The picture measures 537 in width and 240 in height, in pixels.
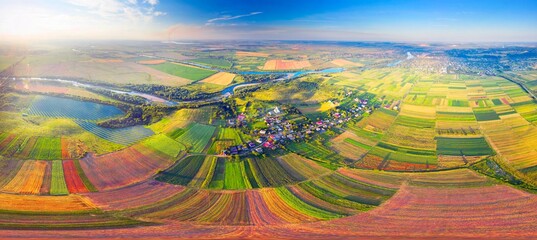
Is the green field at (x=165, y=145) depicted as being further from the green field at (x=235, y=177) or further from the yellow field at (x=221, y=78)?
the yellow field at (x=221, y=78)

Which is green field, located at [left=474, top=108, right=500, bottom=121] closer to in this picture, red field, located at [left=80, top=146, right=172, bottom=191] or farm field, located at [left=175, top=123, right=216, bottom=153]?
farm field, located at [left=175, top=123, right=216, bottom=153]

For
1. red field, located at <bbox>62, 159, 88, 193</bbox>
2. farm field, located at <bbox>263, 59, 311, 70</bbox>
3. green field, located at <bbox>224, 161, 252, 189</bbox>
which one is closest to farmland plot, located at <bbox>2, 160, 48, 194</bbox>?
red field, located at <bbox>62, 159, 88, 193</bbox>

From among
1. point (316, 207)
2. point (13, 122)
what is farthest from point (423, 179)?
point (13, 122)

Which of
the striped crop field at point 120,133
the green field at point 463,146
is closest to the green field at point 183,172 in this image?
the striped crop field at point 120,133

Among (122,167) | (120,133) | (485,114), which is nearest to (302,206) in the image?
(122,167)

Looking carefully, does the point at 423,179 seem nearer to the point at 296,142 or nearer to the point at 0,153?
the point at 296,142
